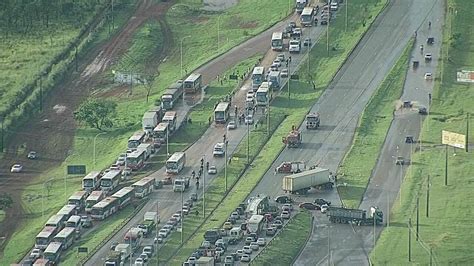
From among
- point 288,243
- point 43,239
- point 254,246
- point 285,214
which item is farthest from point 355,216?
point 43,239

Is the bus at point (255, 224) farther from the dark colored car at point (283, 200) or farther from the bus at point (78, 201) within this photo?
the bus at point (78, 201)

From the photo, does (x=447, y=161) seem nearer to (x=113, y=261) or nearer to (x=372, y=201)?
(x=372, y=201)

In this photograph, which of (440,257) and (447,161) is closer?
(440,257)

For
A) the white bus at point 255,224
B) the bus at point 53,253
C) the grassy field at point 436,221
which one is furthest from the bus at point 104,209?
the grassy field at point 436,221

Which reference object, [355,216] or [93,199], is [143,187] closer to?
[93,199]

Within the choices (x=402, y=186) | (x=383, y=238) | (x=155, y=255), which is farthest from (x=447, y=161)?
(x=155, y=255)
